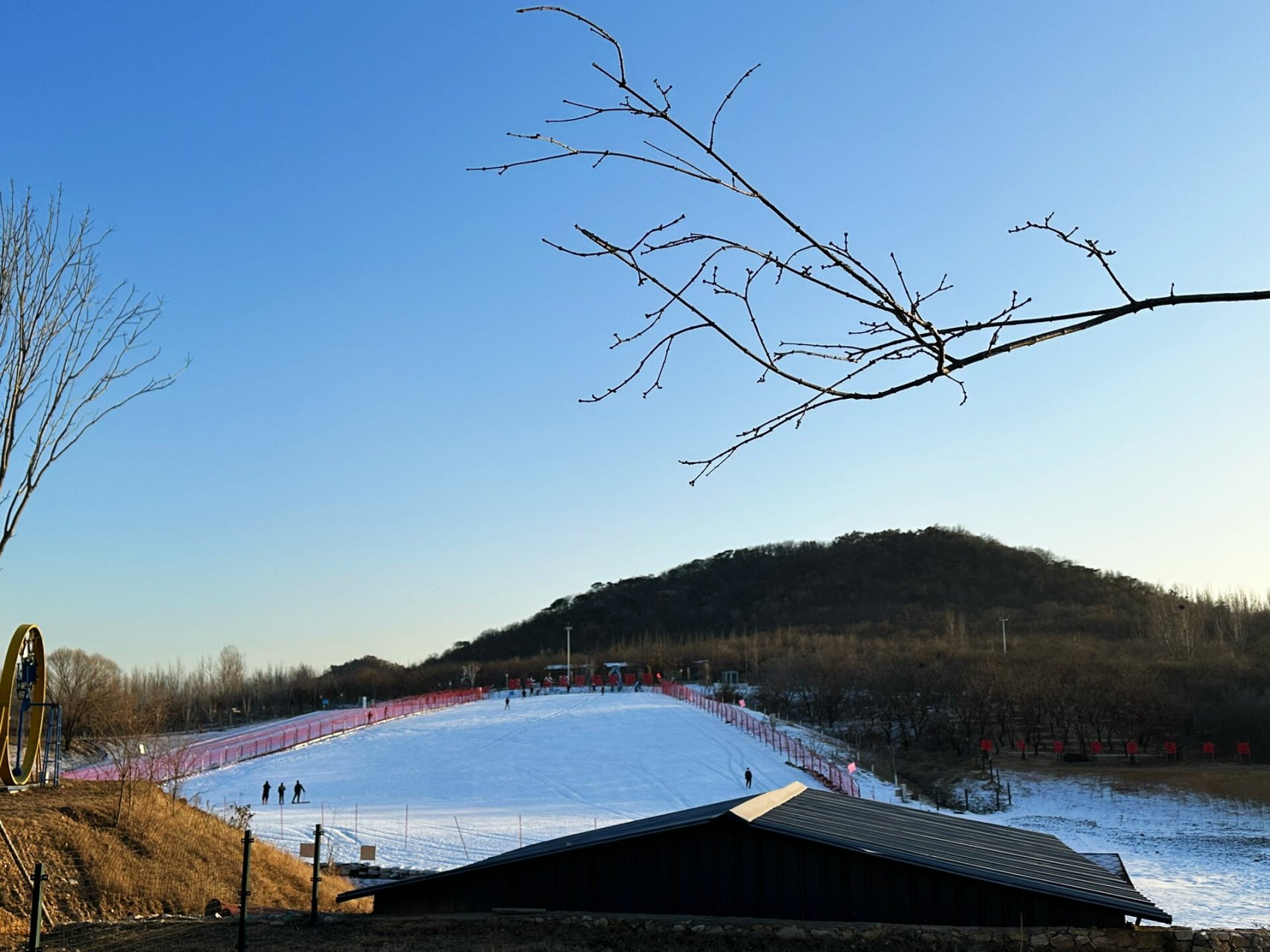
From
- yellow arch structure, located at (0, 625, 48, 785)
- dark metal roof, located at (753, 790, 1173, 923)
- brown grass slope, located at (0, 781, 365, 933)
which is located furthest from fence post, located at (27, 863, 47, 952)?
yellow arch structure, located at (0, 625, 48, 785)

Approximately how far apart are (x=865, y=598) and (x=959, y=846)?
507ft

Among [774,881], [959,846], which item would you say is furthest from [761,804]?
[959,846]

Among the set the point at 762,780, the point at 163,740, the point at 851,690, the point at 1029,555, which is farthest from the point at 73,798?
the point at 1029,555

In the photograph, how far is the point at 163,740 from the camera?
92.3 feet

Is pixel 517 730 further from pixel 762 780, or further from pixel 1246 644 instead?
pixel 1246 644

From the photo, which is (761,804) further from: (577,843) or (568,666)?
(568,666)

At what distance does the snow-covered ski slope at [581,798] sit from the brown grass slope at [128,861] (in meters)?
5.70

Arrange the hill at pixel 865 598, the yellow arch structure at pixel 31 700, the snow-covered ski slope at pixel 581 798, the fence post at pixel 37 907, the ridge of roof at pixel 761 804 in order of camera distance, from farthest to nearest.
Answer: the hill at pixel 865 598
the snow-covered ski slope at pixel 581 798
the yellow arch structure at pixel 31 700
the ridge of roof at pixel 761 804
the fence post at pixel 37 907

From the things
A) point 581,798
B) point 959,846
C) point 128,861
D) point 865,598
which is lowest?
point 581,798

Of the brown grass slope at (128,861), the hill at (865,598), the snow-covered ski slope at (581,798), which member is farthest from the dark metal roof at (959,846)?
the hill at (865,598)

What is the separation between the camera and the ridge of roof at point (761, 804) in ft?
39.5

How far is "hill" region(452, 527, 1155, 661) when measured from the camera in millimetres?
140750

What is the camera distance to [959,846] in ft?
44.3

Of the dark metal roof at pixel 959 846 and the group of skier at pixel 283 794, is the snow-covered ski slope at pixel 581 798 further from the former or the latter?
the dark metal roof at pixel 959 846
